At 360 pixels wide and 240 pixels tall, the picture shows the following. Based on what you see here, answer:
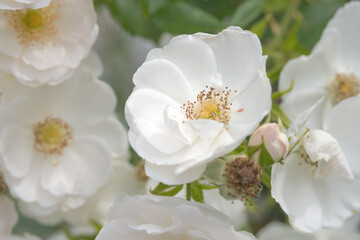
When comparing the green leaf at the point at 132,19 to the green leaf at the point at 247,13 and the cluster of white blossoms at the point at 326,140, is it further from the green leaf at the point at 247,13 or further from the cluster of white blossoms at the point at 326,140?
the cluster of white blossoms at the point at 326,140

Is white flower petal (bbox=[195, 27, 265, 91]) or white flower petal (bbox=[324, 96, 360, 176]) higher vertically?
white flower petal (bbox=[195, 27, 265, 91])

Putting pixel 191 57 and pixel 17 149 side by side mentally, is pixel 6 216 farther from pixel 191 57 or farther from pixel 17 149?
pixel 191 57

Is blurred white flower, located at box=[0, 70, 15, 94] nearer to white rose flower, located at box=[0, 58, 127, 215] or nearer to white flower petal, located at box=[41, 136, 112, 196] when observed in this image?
white rose flower, located at box=[0, 58, 127, 215]

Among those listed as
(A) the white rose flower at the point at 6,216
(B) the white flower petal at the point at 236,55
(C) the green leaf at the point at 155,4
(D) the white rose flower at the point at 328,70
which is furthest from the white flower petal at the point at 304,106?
(A) the white rose flower at the point at 6,216

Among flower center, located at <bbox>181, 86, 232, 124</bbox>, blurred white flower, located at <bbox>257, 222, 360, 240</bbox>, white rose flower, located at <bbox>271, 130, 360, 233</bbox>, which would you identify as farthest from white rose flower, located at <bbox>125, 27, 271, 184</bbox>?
blurred white flower, located at <bbox>257, 222, 360, 240</bbox>

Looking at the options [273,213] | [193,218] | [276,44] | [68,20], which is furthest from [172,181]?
[273,213]

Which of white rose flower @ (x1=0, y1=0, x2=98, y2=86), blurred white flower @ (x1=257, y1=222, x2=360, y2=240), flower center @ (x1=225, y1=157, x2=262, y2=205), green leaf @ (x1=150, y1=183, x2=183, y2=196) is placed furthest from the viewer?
blurred white flower @ (x1=257, y1=222, x2=360, y2=240)

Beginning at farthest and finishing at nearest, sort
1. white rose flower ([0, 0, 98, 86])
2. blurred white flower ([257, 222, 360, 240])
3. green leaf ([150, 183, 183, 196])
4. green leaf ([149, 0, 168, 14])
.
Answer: blurred white flower ([257, 222, 360, 240]) → green leaf ([149, 0, 168, 14]) → white rose flower ([0, 0, 98, 86]) → green leaf ([150, 183, 183, 196])
